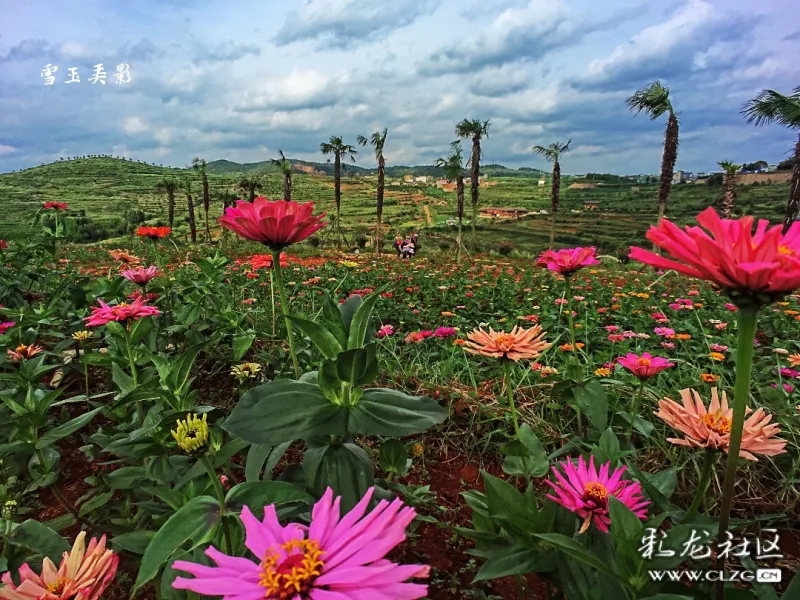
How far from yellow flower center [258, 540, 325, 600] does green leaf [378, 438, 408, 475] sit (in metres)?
0.63

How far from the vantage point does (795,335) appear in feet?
10.8

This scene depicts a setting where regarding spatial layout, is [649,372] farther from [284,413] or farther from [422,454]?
[284,413]

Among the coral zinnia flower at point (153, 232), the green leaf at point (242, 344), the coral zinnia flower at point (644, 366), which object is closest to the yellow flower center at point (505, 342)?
the coral zinnia flower at point (644, 366)

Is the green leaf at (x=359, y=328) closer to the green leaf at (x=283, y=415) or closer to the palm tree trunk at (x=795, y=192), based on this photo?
the green leaf at (x=283, y=415)

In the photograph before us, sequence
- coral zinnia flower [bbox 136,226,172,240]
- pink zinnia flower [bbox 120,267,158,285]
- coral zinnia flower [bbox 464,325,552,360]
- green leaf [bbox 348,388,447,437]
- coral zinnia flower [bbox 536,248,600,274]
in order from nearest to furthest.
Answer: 1. green leaf [bbox 348,388,447,437]
2. coral zinnia flower [bbox 464,325,552,360]
3. coral zinnia flower [bbox 536,248,600,274]
4. pink zinnia flower [bbox 120,267,158,285]
5. coral zinnia flower [bbox 136,226,172,240]

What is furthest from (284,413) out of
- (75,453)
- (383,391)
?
(75,453)

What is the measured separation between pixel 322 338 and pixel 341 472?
20cm

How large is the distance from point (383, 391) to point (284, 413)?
16 cm

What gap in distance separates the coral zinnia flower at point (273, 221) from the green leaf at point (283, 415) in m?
0.35

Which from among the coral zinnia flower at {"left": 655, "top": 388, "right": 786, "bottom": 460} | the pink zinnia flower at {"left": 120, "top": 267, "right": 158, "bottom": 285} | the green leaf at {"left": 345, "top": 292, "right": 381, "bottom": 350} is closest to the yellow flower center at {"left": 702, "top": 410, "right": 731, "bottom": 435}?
the coral zinnia flower at {"left": 655, "top": 388, "right": 786, "bottom": 460}

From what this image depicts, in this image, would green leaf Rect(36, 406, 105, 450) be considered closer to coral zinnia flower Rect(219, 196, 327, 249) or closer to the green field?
coral zinnia flower Rect(219, 196, 327, 249)

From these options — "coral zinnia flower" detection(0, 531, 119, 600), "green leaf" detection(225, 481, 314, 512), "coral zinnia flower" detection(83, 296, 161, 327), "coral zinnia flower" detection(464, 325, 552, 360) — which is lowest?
"coral zinnia flower" detection(0, 531, 119, 600)

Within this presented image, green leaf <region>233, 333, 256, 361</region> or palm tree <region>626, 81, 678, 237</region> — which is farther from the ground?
palm tree <region>626, 81, 678, 237</region>

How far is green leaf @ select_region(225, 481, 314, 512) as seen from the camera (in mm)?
621
